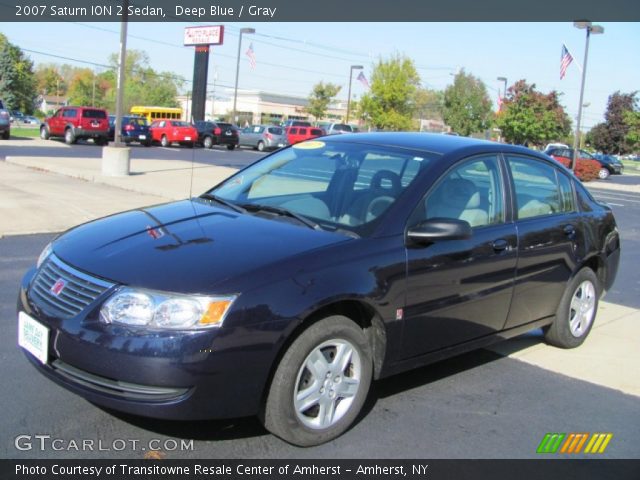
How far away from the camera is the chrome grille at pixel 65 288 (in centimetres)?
315

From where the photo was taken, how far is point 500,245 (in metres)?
4.34

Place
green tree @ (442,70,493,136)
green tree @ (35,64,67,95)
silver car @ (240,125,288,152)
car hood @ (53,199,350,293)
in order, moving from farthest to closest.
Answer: green tree @ (35,64,67,95) < green tree @ (442,70,493,136) < silver car @ (240,125,288,152) < car hood @ (53,199,350,293)

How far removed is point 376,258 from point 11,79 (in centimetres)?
9175

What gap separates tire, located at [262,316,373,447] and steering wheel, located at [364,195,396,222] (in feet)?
2.33

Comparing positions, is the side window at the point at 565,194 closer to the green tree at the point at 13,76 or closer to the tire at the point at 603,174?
the tire at the point at 603,174

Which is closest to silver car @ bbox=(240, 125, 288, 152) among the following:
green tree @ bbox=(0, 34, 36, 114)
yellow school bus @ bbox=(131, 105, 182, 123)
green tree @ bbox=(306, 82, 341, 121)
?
yellow school bus @ bbox=(131, 105, 182, 123)

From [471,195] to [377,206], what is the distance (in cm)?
81

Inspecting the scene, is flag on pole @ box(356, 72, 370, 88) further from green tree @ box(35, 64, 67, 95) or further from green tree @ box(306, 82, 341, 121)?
green tree @ box(35, 64, 67, 95)

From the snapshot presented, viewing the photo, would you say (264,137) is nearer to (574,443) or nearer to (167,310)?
Answer: (574,443)

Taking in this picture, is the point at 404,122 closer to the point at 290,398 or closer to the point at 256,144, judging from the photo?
the point at 256,144

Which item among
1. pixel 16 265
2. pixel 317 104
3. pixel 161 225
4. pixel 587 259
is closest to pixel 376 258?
pixel 161 225

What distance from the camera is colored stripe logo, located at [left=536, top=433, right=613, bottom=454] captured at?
145 inches

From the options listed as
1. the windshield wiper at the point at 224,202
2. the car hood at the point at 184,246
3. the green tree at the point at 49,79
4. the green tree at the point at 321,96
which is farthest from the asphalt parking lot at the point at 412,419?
the green tree at the point at 49,79

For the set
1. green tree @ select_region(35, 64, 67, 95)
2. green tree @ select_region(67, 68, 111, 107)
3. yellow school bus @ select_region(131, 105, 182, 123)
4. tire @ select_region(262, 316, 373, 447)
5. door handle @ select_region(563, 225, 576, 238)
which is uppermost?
green tree @ select_region(35, 64, 67, 95)
